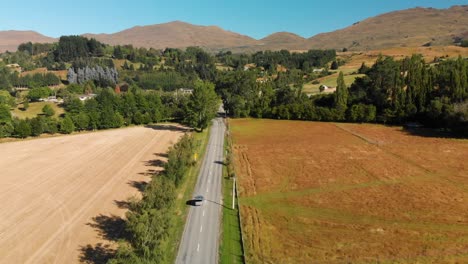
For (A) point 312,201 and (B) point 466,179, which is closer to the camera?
(A) point 312,201

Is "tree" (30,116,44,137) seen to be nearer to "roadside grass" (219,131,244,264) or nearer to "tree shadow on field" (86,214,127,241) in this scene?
"tree shadow on field" (86,214,127,241)

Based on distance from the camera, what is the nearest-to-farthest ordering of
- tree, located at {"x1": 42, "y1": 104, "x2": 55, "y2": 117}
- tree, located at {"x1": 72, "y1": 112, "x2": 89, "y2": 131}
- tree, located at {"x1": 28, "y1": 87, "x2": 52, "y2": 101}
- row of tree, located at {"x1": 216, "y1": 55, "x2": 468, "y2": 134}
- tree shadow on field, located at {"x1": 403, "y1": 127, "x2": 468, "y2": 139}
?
tree shadow on field, located at {"x1": 403, "y1": 127, "x2": 468, "y2": 139} → row of tree, located at {"x1": 216, "y1": 55, "x2": 468, "y2": 134} → tree, located at {"x1": 72, "y1": 112, "x2": 89, "y2": 131} → tree, located at {"x1": 42, "y1": 104, "x2": 55, "y2": 117} → tree, located at {"x1": 28, "y1": 87, "x2": 52, "y2": 101}

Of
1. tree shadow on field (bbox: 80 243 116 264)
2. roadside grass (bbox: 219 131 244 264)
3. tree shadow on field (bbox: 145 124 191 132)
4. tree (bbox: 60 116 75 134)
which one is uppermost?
tree (bbox: 60 116 75 134)

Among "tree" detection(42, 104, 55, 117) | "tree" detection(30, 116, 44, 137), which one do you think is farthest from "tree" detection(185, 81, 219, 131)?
"tree" detection(42, 104, 55, 117)

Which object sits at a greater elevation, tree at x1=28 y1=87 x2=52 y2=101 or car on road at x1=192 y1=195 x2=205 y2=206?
tree at x1=28 y1=87 x2=52 y2=101

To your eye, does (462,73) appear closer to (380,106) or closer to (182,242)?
(380,106)

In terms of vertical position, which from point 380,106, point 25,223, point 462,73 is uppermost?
point 462,73

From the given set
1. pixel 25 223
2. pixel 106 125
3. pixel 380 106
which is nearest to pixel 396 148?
pixel 380 106
